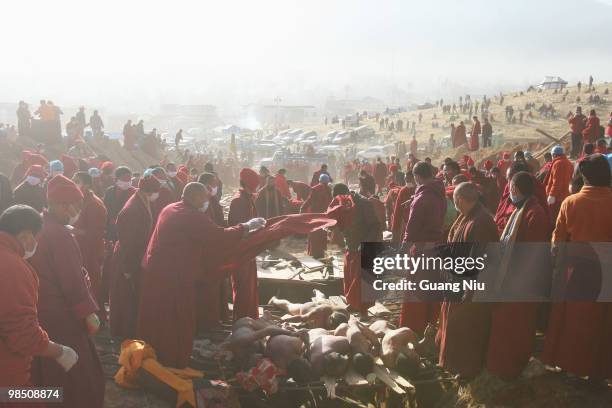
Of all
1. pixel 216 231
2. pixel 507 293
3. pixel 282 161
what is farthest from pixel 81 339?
pixel 282 161

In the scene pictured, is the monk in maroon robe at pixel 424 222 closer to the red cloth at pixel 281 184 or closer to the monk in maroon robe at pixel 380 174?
the red cloth at pixel 281 184

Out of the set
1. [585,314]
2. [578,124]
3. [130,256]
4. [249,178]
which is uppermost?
[578,124]

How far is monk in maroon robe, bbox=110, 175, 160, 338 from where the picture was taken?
630cm

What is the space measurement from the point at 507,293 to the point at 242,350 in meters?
2.64

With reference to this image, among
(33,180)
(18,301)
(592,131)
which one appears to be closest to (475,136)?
(592,131)

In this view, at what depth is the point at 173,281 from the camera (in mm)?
5141

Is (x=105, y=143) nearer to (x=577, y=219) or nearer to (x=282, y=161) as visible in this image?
(x=282, y=161)

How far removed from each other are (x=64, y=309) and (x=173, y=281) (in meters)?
1.33

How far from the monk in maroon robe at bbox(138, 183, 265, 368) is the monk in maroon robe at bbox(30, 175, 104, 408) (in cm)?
108

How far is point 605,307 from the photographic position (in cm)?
471

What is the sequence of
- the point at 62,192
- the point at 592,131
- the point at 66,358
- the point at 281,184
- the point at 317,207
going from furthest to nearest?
1. the point at 592,131
2. the point at 281,184
3. the point at 317,207
4. the point at 62,192
5. the point at 66,358

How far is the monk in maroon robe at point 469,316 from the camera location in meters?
5.04

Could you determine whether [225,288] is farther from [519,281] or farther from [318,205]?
[318,205]

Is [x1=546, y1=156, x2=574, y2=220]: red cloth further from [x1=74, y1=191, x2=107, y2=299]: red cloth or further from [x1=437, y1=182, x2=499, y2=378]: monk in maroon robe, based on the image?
[x1=74, y1=191, x2=107, y2=299]: red cloth
